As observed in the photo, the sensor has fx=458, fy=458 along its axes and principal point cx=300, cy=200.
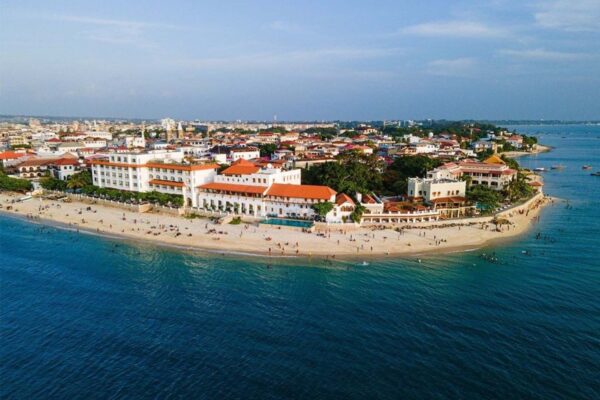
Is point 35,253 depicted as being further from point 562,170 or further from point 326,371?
point 562,170

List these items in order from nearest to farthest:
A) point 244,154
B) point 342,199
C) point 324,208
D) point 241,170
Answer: point 324,208 → point 342,199 → point 241,170 → point 244,154

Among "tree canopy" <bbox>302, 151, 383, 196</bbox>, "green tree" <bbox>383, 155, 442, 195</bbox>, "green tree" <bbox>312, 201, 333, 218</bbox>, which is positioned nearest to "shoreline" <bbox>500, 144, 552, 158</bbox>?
"green tree" <bbox>383, 155, 442, 195</bbox>

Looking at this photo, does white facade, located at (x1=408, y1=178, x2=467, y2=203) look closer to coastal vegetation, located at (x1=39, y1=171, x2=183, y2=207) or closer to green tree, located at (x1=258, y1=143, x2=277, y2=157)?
coastal vegetation, located at (x1=39, y1=171, x2=183, y2=207)

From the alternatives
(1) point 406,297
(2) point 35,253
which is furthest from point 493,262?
(2) point 35,253

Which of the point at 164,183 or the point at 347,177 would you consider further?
the point at 164,183

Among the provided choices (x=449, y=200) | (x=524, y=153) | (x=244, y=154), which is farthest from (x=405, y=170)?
(x=524, y=153)

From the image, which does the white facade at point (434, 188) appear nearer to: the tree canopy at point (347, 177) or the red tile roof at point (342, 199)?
the tree canopy at point (347, 177)

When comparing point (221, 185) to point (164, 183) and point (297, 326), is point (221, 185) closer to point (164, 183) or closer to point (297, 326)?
point (164, 183)
